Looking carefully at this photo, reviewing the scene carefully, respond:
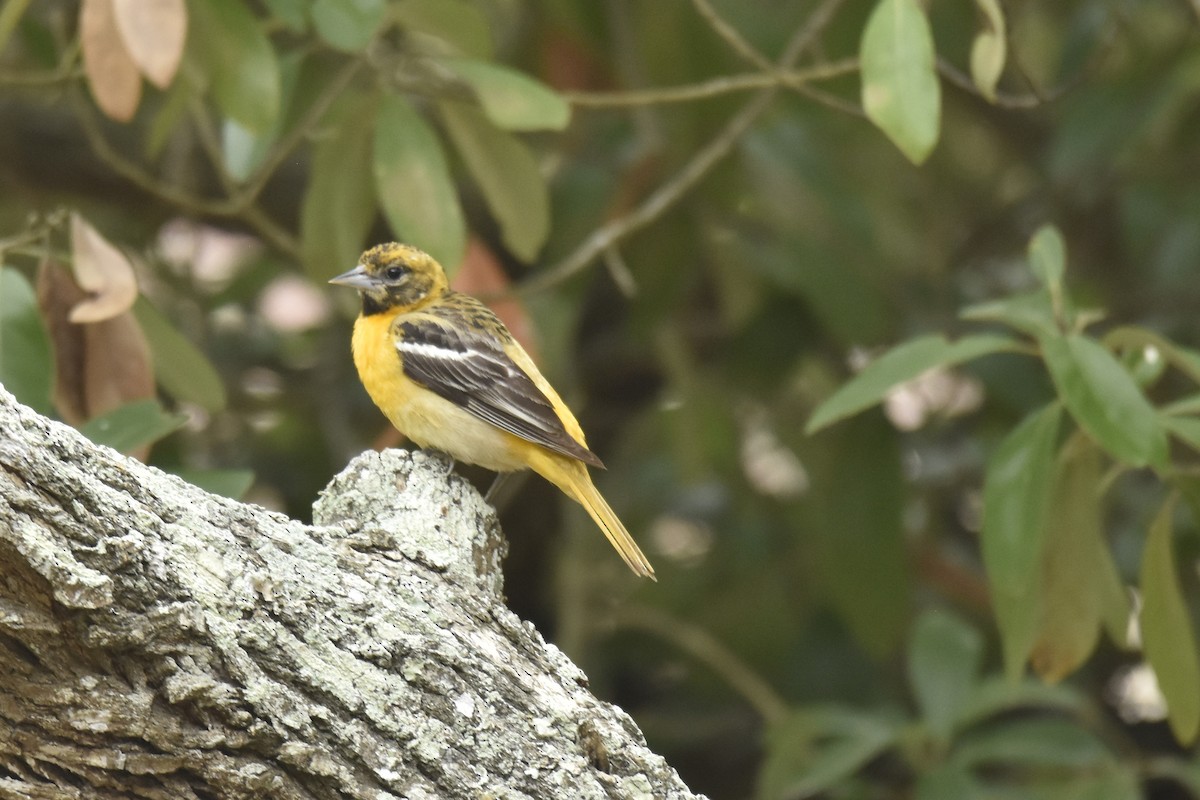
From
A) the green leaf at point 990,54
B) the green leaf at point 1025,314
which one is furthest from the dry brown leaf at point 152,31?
the green leaf at point 1025,314

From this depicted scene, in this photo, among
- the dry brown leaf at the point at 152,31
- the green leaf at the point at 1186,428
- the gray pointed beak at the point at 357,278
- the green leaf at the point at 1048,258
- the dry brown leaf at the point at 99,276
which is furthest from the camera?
the gray pointed beak at the point at 357,278

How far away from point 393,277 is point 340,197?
27 cm

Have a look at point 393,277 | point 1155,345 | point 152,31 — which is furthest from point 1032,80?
point 152,31

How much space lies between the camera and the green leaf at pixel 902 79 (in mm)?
3555

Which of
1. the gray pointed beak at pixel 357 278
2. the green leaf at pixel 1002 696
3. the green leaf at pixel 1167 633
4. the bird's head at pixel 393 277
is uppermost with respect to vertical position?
the bird's head at pixel 393 277

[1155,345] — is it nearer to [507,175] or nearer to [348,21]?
[507,175]

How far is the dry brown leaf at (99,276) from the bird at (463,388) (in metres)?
0.73

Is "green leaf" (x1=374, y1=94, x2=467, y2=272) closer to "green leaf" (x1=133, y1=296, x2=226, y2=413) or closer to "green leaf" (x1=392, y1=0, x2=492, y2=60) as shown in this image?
"green leaf" (x1=392, y1=0, x2=492, y2=60)

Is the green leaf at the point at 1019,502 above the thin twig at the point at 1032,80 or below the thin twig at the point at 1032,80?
below

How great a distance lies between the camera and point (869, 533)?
5.84 meters

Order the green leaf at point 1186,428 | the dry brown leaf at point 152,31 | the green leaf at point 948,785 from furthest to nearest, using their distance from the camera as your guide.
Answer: the green leaf at point 948,785, the green leaf at point 1186,428, the dry brown leaf at point 152,31

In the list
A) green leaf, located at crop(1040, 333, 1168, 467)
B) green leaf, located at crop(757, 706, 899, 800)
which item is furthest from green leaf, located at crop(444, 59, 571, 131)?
green leaf, located at crop(757, 706, 899, 800)

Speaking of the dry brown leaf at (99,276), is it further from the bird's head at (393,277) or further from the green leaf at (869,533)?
the green leaf at (869,533)

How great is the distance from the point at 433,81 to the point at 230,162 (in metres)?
0.60
